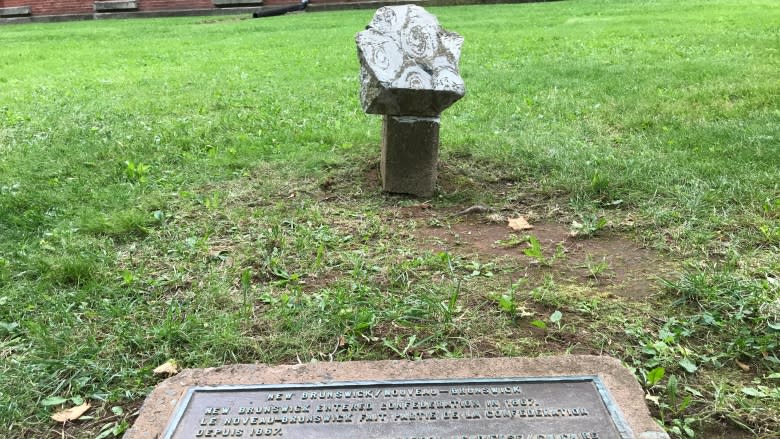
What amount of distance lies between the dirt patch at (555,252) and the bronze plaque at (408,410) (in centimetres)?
90

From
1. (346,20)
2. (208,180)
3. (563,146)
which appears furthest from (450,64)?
(346,20)

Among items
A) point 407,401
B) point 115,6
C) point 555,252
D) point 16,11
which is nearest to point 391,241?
point 555,252

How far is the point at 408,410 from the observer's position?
2.01 m

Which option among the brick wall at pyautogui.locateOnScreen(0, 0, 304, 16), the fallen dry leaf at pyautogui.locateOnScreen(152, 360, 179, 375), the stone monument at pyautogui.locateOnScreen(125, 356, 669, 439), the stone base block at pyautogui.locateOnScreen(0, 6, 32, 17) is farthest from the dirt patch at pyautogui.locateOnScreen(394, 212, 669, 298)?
the stone base block at pyautogui.locateOnScreen(0, 6, 32, 17)

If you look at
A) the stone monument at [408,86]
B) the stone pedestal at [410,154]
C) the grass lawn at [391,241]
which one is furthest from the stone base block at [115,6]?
the stone pedestal at [410,154]

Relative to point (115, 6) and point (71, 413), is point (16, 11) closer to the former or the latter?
point (115, 6)

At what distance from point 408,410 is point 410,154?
2128 mm

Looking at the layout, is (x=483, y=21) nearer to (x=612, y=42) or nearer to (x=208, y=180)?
(x=612, y=42)

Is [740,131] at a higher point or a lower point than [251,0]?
lower

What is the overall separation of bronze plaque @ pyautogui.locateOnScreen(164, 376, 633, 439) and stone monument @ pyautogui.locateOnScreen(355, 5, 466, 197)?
199 cm

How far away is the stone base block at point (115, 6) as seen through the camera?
75.6 feet

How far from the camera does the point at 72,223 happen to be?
11.7 feet

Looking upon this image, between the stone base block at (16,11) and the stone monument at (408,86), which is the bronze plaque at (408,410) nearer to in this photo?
the stone monument at (408,86)

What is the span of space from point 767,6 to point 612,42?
5.11 meters
